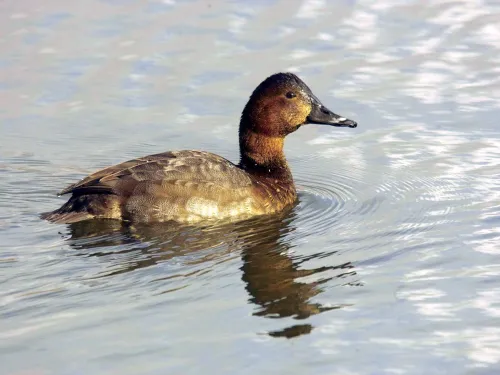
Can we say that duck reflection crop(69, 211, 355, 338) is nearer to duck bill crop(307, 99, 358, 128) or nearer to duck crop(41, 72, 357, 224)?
duck crop(41, 72, 357, 224)

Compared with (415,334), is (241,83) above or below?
above

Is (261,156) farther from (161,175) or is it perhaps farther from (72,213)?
(72,213)

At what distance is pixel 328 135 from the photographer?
10.9 metres

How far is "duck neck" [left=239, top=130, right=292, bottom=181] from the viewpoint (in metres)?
9.64

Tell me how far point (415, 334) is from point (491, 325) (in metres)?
0.49

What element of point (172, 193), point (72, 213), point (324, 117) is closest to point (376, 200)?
point (324, 117)

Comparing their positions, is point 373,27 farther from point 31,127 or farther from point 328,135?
point 31,127

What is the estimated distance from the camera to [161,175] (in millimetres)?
8805

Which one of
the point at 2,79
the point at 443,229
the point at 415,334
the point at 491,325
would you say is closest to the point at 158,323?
the point at 415,334

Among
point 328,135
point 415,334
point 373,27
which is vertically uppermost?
point 373,27

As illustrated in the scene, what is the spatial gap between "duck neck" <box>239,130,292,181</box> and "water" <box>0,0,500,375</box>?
36 centimetres

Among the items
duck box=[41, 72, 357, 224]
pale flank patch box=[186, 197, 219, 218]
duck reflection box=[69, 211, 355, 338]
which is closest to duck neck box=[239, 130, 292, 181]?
duck box=[41, 72, 357, 224]

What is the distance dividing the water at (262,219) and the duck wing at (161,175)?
326 mm

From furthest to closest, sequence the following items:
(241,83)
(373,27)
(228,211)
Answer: (373,27)
(241,83)
(228,211)
